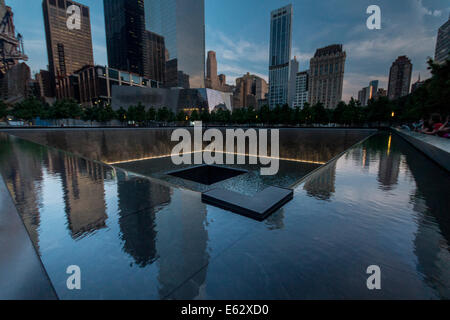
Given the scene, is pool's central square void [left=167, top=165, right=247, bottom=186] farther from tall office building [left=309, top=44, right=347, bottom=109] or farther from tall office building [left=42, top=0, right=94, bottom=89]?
tall office building [left=42, top=0, right=94, bottom=89]

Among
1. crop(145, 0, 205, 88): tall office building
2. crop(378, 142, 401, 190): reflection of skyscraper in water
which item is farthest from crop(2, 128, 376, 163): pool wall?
crop(145, 0, 205, 88): tall office building

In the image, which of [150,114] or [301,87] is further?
[301,87]

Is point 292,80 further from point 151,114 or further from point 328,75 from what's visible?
point 151,114

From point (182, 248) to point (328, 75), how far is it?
512 feet

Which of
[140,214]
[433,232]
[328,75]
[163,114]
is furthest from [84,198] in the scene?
[328,75]

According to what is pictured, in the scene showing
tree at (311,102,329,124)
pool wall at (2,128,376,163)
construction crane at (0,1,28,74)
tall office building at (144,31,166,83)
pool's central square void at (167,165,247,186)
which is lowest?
pool's central square void at (167,165,247,186)

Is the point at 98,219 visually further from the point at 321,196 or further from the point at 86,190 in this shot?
the point at 321,196

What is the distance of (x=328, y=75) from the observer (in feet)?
430

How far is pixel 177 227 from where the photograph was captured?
2965mm

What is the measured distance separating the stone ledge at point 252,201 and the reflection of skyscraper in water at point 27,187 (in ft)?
8.44

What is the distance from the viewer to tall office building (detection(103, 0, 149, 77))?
127375 millimetres

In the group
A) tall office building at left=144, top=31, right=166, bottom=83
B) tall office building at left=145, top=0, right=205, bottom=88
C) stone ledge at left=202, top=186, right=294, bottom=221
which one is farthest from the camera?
tall office building at left=144, top=31, right=166, bottom=83

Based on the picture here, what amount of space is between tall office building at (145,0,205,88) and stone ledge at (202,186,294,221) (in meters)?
113

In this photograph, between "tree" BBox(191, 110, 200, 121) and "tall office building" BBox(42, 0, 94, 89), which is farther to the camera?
"tall office building" BBox(42, 0, 94, 89)
